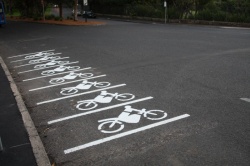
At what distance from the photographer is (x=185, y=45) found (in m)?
16.1

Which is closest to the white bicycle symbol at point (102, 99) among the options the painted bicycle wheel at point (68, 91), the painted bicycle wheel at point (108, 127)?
the painted bicycle wheel at point (68, 91)

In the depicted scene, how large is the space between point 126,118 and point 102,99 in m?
1.45

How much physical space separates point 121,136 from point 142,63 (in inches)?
252

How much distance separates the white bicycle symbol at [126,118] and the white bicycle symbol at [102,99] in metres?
0.78

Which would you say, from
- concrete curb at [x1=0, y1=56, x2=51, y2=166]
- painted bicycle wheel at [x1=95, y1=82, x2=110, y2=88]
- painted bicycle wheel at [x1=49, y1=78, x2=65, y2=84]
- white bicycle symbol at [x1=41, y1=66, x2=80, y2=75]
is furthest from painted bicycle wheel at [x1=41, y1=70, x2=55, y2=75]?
painted bicycle wheel at [x1=95, y1=82, x2=110, y2=88]

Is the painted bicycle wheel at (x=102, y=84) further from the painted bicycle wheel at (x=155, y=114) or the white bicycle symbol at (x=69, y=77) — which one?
the painted bicycle wheel at (x=155, y=114)

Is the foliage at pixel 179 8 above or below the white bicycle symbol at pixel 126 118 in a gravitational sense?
above

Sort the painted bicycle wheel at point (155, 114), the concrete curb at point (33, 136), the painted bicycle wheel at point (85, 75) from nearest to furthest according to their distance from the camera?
the concrete curb at point (33, 136), the painted bicycle wheel at point (155, 114), the painted bicycle wheel at point (85, 75)

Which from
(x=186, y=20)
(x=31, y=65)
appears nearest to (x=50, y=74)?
(x=31, y=65)

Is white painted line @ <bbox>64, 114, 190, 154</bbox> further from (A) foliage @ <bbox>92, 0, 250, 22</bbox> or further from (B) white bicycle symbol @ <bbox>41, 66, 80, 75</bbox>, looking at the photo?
(A) foliage @ <bbox>92, 0, 250, 22</bbox>

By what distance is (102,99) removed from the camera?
766cm

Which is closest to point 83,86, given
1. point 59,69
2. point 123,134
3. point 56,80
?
point 56,80

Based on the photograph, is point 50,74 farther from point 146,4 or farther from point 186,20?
→ point 146,4

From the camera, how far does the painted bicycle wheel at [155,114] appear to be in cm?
637
